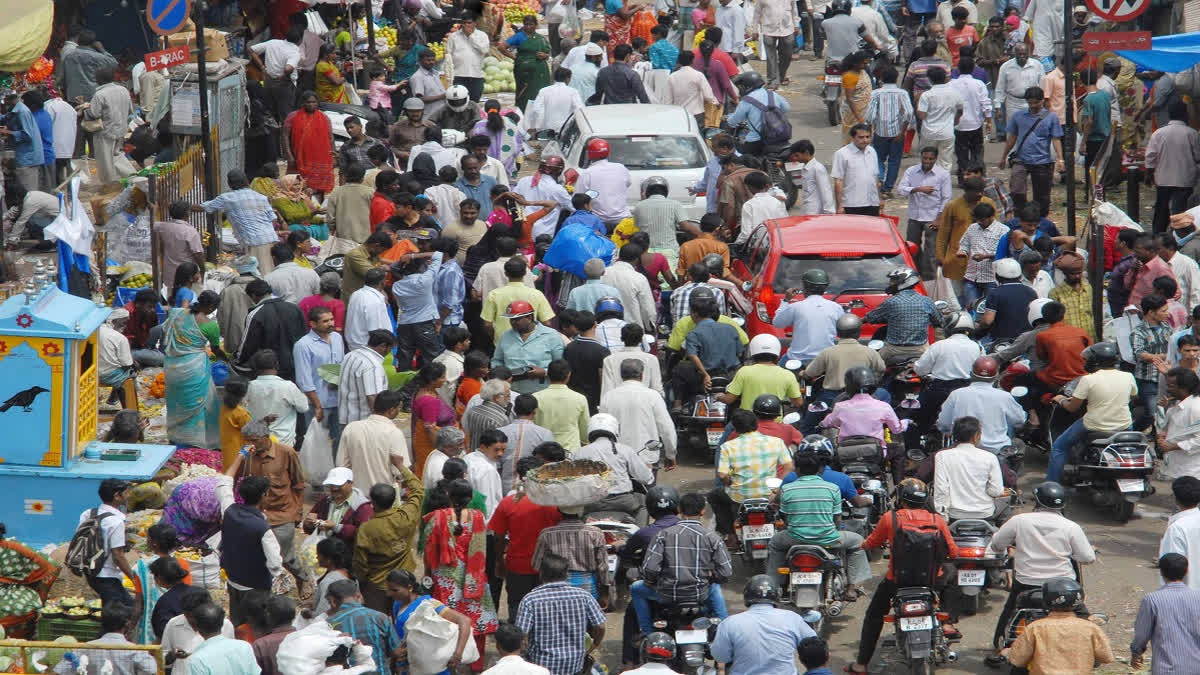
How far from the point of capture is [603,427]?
11.9m

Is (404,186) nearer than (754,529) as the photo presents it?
No

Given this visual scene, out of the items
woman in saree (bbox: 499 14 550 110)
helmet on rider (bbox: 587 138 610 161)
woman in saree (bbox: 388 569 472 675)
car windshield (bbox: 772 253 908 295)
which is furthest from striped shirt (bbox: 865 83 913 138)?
woman in saree (bbox: 388 569 472 675)

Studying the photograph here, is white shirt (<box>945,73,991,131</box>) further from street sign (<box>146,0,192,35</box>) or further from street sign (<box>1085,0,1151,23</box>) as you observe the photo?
street sign (<box>146,0,192,35</box>)

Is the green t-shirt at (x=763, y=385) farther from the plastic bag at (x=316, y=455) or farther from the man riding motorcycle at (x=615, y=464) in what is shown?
the plastic bag at (x=316, y=455)

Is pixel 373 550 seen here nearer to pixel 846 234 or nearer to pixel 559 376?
pixel 559 376

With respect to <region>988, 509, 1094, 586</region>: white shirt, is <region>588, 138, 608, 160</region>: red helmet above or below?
above

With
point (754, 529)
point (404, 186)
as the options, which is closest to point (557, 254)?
point (404, 186)

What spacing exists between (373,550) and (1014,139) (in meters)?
11.4

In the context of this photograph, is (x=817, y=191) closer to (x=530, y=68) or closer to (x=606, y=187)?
(x=606, y=187)

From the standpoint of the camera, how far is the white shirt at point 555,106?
74.4 ft

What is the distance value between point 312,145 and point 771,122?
5469 mm

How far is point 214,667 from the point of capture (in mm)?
9125

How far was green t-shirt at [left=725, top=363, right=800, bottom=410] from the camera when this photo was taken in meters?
13.4

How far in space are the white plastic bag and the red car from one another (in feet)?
19.2
